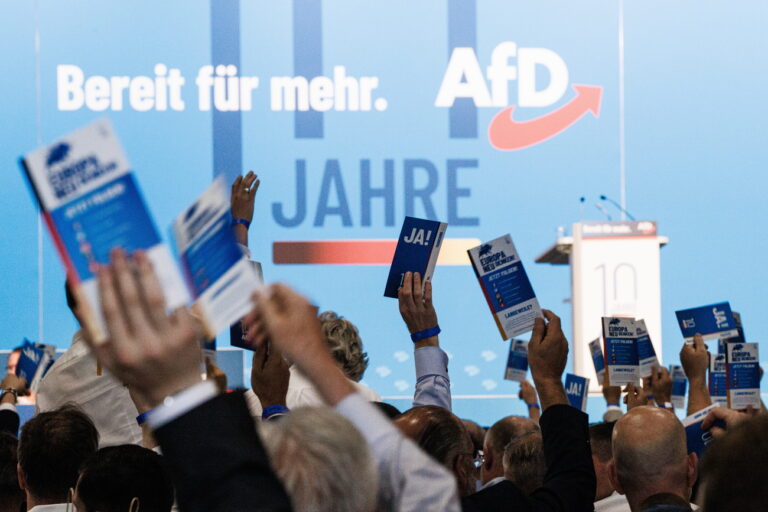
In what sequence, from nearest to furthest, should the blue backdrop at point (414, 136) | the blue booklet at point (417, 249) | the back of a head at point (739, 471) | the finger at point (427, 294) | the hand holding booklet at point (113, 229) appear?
1. the back of a head at point (739, 471)
2. the hand holding booklet at point (113, 229)
3. the finger at point (427, 294)
4. the blue booklet at point (417, 249)
5. the blue backdrop at point (414, 136)

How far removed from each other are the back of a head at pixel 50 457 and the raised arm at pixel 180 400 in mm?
1399

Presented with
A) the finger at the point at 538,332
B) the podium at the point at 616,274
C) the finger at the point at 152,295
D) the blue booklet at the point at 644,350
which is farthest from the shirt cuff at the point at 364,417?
the podium at the point at 616,274

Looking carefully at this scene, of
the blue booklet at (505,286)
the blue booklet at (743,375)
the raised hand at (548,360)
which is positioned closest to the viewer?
the raised hand at (548,360)

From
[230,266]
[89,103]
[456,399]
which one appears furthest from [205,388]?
[89,103]

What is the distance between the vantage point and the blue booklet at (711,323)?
408 cm

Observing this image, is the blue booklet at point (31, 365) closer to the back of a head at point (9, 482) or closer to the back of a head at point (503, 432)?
the back of a head at point (9, 482)

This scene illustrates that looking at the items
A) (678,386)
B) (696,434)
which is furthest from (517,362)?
(696,434)

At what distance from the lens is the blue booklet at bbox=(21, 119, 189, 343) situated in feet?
2.95

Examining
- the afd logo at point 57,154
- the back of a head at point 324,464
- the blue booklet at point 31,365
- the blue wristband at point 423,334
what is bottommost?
the blue booklet at point 31,365

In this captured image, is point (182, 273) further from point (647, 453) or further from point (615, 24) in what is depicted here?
point (615, 24)

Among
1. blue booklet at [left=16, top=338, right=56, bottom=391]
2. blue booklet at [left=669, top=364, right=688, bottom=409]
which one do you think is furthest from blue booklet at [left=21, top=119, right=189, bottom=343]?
blue booklet at [left=669, top=364, right=688, bottom=409]

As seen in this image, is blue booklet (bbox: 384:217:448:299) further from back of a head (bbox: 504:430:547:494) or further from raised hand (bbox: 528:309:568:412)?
back of a head (bbox: 504:430:547:494)

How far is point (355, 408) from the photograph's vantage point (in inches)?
44.6

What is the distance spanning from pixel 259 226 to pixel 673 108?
3.41 m
